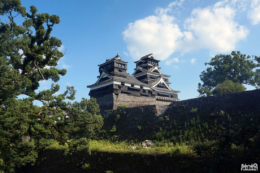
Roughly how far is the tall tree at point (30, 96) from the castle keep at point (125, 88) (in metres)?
15.5

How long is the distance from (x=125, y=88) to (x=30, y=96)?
1963 cm

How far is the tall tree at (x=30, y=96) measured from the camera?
9727 millimetres

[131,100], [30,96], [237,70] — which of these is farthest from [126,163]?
[237,70]

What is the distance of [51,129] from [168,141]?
8.68m

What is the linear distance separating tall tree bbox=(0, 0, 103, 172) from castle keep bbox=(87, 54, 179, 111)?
50.9ft

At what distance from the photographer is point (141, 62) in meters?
43.8

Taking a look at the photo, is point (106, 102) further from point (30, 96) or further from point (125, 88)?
point (30, 96)

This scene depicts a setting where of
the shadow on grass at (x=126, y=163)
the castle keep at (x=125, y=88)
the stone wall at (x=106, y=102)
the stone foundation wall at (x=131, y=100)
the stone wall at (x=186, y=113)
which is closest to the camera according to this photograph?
the shadow on grass at (x=126, y=163)

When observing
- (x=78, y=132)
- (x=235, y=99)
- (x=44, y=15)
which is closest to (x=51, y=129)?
(x=78, y=132)

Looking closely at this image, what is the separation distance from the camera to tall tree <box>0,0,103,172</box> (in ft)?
31.9

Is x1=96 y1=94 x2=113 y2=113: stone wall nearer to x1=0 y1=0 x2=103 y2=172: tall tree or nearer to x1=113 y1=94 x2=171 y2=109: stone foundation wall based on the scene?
x1=113 y1=94 x2=171 y2=109: stone foundation wall

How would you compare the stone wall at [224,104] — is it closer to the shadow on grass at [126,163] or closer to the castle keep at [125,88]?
the castle keep at [125,88]

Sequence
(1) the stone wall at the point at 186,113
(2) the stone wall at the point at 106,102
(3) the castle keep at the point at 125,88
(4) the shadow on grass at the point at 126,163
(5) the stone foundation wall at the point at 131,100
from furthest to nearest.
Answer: (3) the castle keep at the point at 125,88
(5) the stone foundation wall at the point at 131,100
(2) the stone wall at the point at 106,102
(1) the stone wall at the point at 186,113
(4) the shadow on grass at the point at 126,163

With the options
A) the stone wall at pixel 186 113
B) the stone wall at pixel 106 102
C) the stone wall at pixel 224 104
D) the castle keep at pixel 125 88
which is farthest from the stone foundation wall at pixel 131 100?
the stone wall at pixel 224 104
